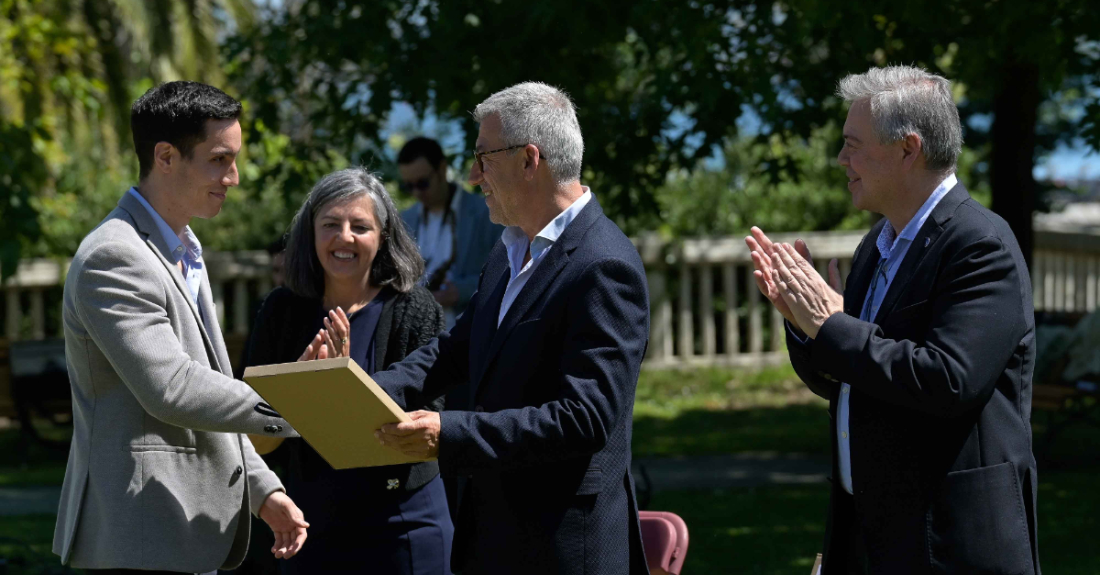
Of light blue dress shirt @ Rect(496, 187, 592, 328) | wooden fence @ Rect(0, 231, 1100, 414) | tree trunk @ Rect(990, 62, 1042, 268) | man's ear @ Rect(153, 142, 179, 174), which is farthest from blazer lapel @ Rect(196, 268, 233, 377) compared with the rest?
wooden fence @ Rect(0, 231, 1100, 414)

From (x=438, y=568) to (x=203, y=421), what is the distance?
102 cm

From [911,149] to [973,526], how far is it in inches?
33.7

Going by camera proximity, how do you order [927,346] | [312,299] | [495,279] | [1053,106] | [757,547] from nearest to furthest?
[927,346] → [495,279] → [312,299] → [757,547] → [1053,106]

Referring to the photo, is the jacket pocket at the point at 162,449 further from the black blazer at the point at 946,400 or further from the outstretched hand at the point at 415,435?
the black blazer at the point at 946,400

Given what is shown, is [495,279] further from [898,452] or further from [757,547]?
[757,547]

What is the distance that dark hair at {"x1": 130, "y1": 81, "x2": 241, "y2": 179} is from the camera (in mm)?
3037

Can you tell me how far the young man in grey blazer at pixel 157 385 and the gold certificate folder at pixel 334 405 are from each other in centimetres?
25

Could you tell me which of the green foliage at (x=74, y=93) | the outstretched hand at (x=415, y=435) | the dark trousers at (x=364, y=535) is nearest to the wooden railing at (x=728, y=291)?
the green foliage at (x=74, y=93)

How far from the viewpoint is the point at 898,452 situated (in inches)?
107

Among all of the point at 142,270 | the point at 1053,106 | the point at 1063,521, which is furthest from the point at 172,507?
the point at 1053,106

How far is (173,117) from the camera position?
3.03 meters

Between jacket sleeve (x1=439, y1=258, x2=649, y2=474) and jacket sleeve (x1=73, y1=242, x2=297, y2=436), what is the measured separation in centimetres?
62

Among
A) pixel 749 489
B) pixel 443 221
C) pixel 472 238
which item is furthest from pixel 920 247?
pixel 749 489

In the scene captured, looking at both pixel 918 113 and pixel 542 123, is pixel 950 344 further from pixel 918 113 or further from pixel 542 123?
pixel 542 123
